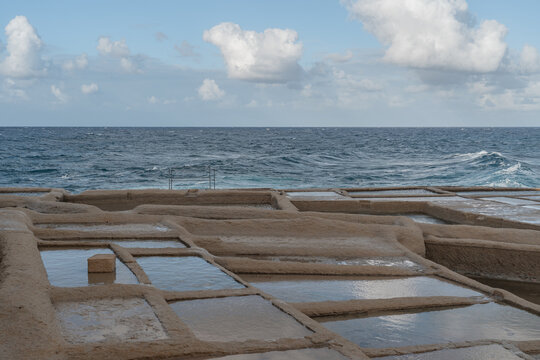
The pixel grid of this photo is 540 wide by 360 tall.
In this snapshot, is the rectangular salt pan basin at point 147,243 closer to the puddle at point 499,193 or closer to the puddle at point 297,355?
the puddle at point 297,355

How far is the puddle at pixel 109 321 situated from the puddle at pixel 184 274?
694mm

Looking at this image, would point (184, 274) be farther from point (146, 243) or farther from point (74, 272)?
point (146, 243)

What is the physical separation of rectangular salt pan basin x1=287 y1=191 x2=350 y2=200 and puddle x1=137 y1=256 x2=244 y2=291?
550cm

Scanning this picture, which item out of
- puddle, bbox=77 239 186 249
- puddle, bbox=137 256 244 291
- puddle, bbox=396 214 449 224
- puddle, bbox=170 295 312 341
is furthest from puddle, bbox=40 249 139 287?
puddle, bbox=396 214 449 224

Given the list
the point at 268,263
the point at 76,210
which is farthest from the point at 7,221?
the point at 268,263

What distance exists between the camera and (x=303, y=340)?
4.00 m

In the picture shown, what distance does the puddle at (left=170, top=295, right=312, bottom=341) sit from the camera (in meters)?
4.15

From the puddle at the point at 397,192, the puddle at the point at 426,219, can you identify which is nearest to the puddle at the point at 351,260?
the puddle at the point at 426,219

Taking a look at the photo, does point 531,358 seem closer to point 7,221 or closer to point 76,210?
point 7,221

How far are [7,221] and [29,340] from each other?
139 inches

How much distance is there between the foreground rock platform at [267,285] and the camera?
3934 millimetres

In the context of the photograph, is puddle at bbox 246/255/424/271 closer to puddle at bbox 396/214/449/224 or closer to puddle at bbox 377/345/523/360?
puddle at bbox 377/345/523/360

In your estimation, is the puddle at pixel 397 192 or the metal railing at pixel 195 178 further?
the metal railing at pixel 195 178

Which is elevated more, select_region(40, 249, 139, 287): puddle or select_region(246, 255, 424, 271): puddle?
select_region(40, 249, 139, 287): puddle
